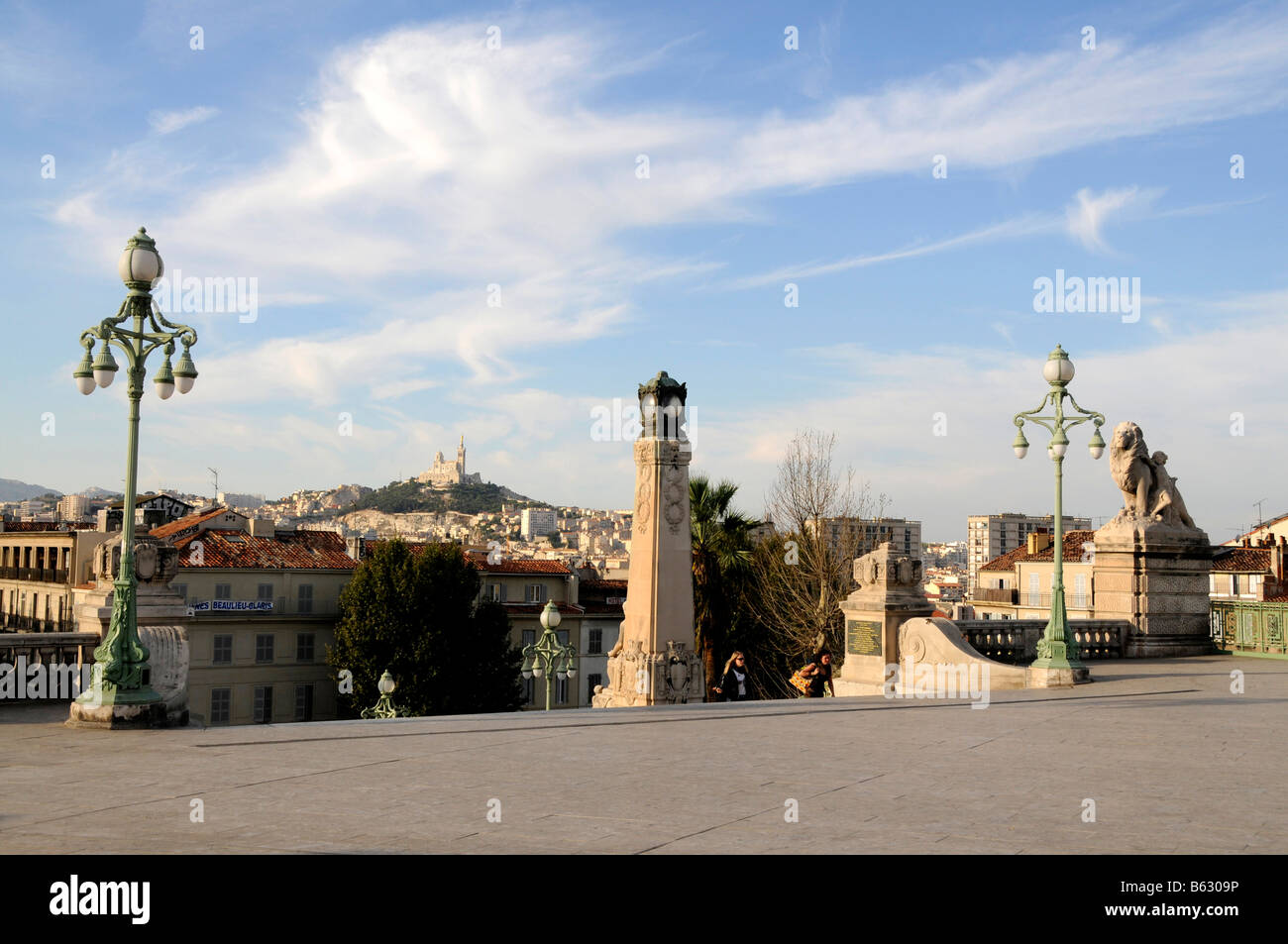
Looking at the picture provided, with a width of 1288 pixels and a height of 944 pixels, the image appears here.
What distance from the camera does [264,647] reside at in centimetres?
5250

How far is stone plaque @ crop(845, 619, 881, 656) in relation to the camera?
18172 mm

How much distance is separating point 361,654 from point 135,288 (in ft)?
120

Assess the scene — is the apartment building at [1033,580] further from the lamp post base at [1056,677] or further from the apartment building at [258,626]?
the lamp post base at [1056,677]

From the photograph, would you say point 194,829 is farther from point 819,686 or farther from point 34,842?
point 819,686

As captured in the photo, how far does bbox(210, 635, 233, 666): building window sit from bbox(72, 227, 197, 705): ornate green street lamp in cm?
4250

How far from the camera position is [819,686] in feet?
62.7

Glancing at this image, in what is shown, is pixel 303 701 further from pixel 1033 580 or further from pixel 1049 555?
pixel 1049 555

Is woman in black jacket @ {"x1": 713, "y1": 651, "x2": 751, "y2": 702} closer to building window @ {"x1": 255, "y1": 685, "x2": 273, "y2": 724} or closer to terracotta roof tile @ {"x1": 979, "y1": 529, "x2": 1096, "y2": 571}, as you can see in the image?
terracotta roof tile @ {"x1": 979, "y1": 529, "x2": 1096, "y2": 571}

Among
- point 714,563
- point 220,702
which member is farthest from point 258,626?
point 714,563

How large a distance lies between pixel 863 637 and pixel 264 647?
4085 centimetres

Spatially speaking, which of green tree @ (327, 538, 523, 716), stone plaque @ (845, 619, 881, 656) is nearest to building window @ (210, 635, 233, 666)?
green tree @ (327, 538, 523, 716)

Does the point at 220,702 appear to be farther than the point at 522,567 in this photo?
No

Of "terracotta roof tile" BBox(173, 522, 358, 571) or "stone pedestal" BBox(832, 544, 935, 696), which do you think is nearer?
"stone pedestal" BBox(832, 544, 935, 696)
